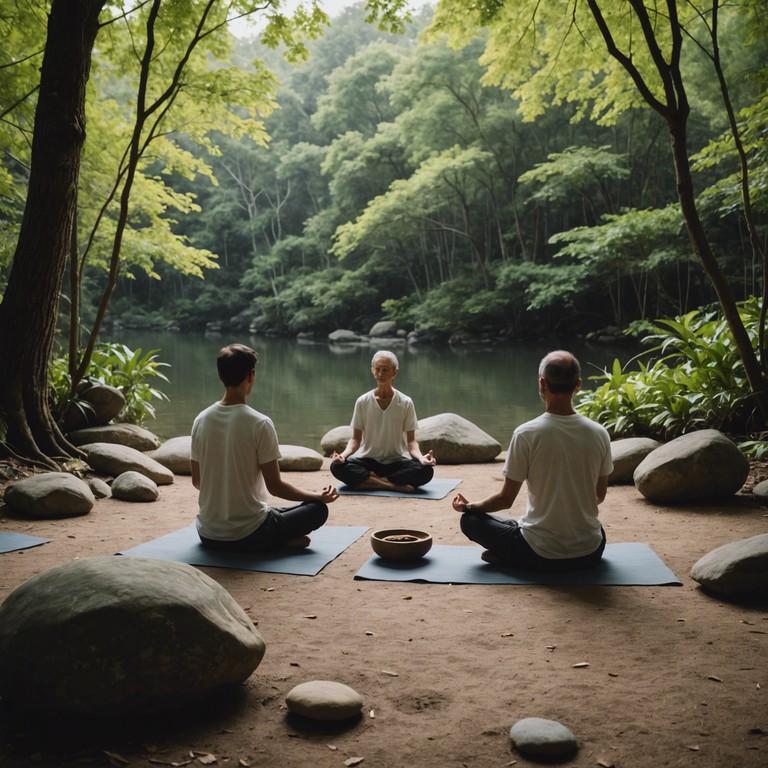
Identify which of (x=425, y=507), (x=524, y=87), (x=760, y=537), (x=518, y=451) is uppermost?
(x=524, y=87)

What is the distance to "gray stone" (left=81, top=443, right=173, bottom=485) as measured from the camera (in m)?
6.65

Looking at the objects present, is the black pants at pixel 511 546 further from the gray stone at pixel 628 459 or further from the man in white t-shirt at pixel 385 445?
the gray stone at pixel 628 459

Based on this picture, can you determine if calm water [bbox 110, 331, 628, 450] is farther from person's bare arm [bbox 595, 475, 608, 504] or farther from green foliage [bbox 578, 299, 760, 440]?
person's bare arm [bbox 595, 475, 608, 504]

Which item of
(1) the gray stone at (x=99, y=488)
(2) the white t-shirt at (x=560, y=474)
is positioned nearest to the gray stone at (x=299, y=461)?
(1) the gray stone at (x=99, y=488)

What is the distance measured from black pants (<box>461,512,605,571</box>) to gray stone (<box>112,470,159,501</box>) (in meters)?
3.08

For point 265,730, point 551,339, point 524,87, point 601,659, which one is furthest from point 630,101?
point 551,339

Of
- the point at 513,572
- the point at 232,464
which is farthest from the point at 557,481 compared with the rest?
the point at 232,464

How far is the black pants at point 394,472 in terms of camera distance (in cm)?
622

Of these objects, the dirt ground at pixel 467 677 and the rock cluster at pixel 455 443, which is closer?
the dirt ground at pixel 467 677

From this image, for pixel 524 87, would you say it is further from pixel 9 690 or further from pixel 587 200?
pixel 587 200

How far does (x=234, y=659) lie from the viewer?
2406mm

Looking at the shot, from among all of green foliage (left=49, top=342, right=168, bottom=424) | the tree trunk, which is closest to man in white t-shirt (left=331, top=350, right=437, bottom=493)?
the tree trunk

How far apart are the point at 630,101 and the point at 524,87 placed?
3372mm

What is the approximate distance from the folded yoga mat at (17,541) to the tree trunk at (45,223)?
6.27ft
